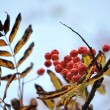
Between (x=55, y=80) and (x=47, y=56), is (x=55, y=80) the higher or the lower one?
the lower one

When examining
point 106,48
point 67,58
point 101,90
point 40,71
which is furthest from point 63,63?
point 40,71

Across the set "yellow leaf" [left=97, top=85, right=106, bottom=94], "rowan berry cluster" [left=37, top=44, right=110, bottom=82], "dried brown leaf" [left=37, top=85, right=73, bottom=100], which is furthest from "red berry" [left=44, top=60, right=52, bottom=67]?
"dried brown leaf" [left=37, top=85, right=73, bottom=100]

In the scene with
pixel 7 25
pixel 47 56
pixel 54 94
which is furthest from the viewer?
pixel 47 56

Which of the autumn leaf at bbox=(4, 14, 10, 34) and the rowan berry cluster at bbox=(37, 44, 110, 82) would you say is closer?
the rowan berry cluster at bbox=(37, 44, 110, 82)

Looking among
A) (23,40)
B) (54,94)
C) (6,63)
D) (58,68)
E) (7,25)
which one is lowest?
(54,94)

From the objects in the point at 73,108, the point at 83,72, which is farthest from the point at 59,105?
the point at 83,72

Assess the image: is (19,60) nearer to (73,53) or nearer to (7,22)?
(7,22)

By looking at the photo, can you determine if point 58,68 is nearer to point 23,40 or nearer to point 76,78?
point 76,78

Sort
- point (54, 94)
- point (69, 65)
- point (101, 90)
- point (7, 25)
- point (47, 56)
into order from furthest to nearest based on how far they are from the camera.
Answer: point (101, 90)
point (47, 56)
point (7, 25)
point (69, 65)
point (54, 94)

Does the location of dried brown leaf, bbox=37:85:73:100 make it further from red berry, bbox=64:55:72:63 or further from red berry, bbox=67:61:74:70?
red berry, bbox=64:55:72:63
